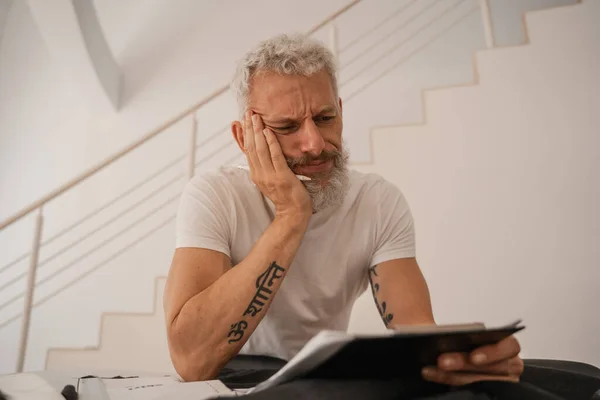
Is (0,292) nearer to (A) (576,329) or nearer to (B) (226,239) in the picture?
(B) (226,239)

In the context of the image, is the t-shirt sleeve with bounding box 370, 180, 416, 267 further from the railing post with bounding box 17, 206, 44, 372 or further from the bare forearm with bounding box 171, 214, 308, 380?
the railing post with bounding box 17, 206, 44, 372

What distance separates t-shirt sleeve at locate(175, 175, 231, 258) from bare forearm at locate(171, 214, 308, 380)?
0.11 meters

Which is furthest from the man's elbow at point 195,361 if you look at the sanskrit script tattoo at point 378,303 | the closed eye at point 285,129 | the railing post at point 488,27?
the railing post at point 488,27

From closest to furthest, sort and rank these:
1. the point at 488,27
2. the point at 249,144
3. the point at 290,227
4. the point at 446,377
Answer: the point at 446,377 → the point at 290,227 → the point at 249,144 → the point at 488,27

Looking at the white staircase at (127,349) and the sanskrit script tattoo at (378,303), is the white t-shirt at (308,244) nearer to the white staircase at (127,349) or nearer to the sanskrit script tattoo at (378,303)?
the sanskrit script tattoo at (378,303)

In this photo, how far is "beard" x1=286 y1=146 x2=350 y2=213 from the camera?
929 millimetres

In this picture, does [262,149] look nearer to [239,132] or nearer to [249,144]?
[249,144]

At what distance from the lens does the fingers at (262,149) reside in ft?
2.98

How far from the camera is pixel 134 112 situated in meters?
2.83

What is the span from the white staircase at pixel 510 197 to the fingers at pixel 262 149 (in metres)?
0.89

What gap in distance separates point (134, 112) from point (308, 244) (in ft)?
7.50

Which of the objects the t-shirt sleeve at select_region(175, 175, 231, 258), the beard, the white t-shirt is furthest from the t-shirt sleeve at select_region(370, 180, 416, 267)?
the t-shirt sleeve at select_region(175, 175, 231, 258)

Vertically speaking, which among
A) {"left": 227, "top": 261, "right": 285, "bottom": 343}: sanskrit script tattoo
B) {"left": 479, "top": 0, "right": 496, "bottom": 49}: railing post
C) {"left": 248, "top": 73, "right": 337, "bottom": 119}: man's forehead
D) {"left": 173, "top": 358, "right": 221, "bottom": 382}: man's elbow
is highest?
{"left": 479, "top": 0, "right": 496, "bottom": 49}: railing post

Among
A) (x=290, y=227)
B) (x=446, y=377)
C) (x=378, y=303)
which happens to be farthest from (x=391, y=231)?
(x=446, y=377)
